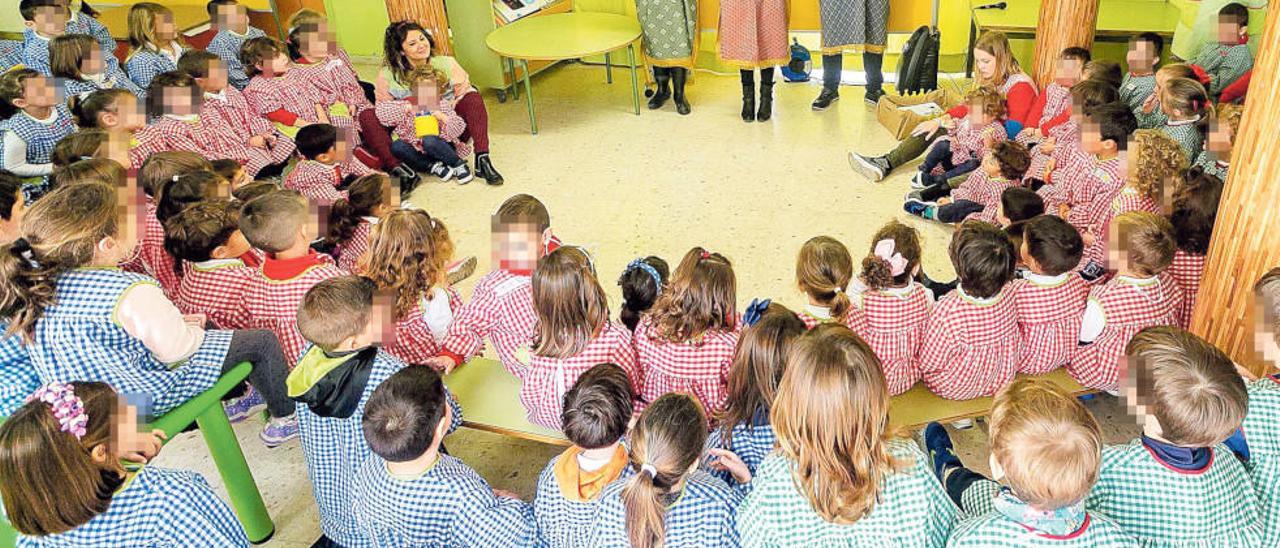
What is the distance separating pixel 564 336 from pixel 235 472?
102 centimetres

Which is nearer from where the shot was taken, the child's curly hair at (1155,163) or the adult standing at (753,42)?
the child's curly hair at (1155,163)

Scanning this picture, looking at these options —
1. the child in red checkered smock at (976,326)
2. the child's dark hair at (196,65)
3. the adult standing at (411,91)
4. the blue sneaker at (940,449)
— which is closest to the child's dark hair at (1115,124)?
the child in red checkered smock at (976,326)

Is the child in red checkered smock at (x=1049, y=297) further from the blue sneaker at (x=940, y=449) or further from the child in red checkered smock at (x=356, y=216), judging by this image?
the child in red checkered smock at (x=356, y=216)

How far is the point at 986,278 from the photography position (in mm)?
2590

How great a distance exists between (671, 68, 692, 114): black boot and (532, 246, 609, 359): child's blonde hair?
10.9ft

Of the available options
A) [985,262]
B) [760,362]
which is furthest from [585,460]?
[985,262]

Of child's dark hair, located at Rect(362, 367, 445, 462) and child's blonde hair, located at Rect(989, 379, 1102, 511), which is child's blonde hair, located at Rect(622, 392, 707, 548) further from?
child's blonde hair, located at Rect(989, 379, 1102, 511)

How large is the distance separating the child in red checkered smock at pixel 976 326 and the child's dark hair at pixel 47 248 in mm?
2312

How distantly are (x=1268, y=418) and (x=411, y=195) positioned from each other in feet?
12.9

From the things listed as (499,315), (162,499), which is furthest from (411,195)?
(162,499)

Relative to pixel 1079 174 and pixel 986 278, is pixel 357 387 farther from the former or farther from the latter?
pixel 1079 174

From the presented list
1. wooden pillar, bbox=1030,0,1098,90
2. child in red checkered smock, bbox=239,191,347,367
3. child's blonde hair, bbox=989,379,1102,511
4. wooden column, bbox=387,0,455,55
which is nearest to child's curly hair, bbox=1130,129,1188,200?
wooden pillar, bbox=1030,0,1098,90

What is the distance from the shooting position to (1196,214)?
2926 mm

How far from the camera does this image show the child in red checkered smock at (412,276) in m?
2.96
